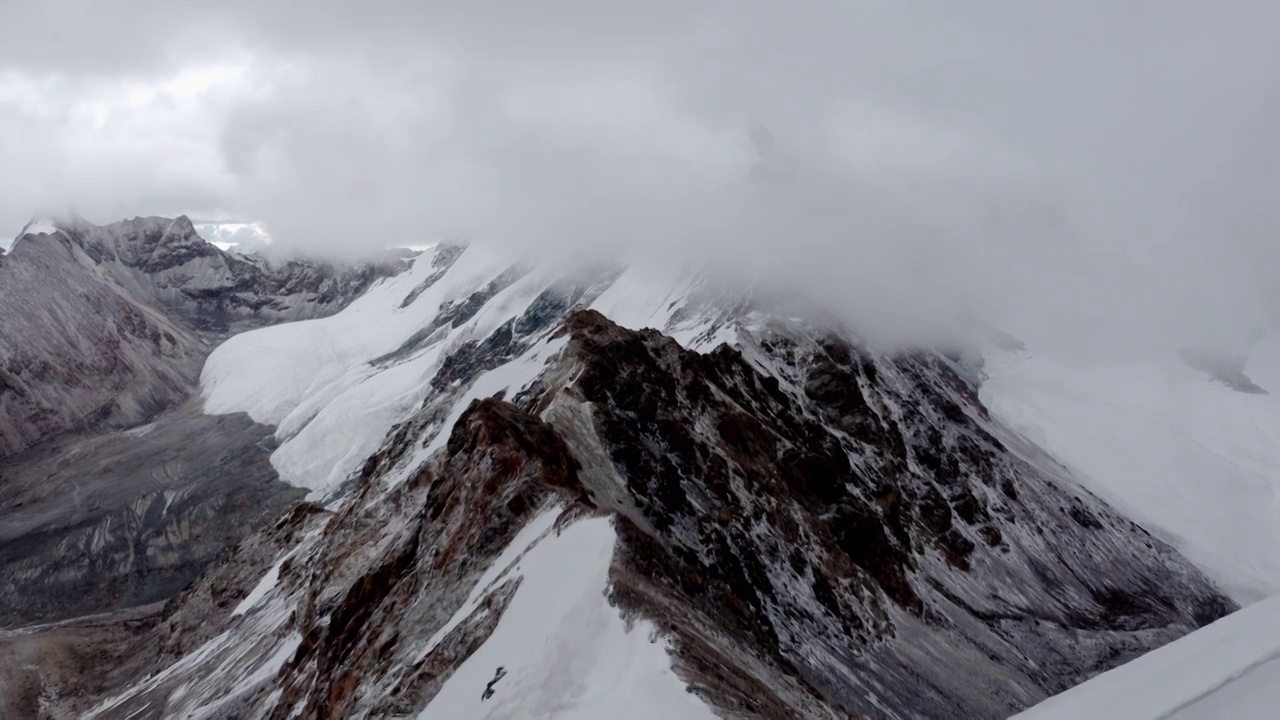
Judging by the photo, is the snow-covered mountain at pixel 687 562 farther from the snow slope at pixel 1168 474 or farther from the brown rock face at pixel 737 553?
the snow slope at pixel 1168 474

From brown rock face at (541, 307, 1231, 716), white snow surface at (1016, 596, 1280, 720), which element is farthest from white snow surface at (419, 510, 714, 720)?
white snow surface at (1016, 596, 1280, 720)

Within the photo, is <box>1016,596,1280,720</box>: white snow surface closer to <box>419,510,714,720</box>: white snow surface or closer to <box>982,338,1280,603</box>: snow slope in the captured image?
<box>419,510,714,720</box>: white snow surface

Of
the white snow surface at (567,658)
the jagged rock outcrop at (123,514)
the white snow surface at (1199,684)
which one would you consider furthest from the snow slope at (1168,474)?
the jagged rock outcrop at (123,514)

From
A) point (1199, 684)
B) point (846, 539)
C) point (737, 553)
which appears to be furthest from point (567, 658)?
point (846, 539)

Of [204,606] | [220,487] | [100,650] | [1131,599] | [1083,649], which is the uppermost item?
[1131,599]

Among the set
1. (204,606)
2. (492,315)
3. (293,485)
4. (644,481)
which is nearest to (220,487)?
(293,485)

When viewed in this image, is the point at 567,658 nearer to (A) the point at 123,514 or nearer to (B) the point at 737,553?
(B) the point at 737,553

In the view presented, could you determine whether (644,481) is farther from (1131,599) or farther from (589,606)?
(1131,599)

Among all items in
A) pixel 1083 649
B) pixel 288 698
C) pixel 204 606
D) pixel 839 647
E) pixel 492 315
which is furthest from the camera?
pixel 492 315

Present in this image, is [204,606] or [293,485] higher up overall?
[204,606]
